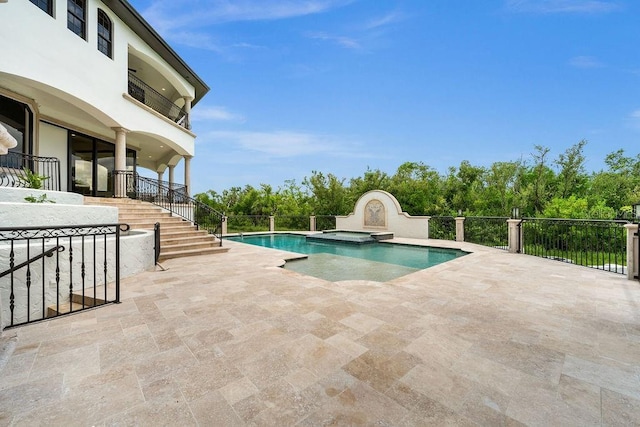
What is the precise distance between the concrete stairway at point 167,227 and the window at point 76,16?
507 cm

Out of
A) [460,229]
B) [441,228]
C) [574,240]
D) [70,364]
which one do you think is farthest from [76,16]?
[574,240]

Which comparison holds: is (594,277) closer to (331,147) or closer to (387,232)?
(387,232)

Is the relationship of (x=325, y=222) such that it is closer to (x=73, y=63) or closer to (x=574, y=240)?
(x=574, y=240)

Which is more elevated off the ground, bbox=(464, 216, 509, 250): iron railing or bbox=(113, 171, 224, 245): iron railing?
bbox=(113, 171, 224, 245): iron railing

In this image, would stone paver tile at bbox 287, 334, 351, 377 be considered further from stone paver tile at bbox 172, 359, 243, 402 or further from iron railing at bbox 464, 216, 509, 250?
iron railing at bbox 464, 216, 509, 250

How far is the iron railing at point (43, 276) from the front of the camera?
9.34 ft

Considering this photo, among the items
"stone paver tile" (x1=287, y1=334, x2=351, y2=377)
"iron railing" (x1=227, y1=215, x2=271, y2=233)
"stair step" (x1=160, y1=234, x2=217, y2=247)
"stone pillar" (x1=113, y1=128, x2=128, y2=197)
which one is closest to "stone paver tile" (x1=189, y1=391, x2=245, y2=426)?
"stone paver tile" (x1=287, y1=334, x2=351, y2=377)

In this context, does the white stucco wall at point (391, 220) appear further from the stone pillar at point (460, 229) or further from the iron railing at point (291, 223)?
the iron railing at point (291, 223)

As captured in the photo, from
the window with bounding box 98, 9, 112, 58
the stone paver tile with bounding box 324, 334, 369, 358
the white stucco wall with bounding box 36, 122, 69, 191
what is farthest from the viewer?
the white stucco wall with bounding box 36, 122, 69, 191

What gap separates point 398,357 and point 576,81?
1105 inches

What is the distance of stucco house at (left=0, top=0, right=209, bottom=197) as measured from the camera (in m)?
6.49

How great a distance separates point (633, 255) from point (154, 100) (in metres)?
18.0

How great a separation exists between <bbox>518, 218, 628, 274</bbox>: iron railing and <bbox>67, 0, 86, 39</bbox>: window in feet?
47.9

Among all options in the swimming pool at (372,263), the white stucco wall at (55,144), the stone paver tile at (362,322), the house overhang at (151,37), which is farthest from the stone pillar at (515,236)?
the white stucco wall at (55,144)
